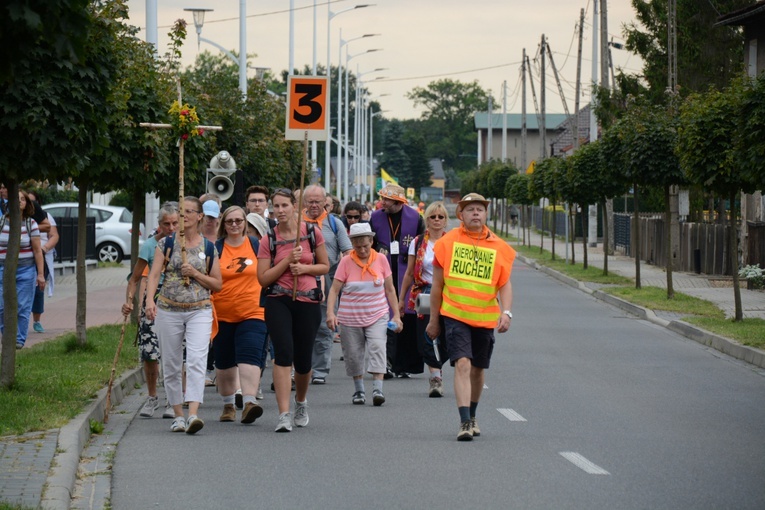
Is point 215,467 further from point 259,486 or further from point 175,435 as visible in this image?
point 175,435

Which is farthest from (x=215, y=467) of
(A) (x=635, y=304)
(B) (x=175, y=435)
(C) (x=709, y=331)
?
(A) (x=635, y=304)

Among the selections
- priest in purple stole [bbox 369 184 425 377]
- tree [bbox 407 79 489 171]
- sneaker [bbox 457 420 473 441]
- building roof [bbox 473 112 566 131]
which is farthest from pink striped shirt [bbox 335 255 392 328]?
tree [bbox 407 79 489 171]

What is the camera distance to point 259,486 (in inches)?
314

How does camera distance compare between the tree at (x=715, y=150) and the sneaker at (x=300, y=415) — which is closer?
the sneaker at (x=300, y=415)

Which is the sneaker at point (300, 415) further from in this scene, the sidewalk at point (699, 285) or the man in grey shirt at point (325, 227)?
the sidewalk at point (699, 285)

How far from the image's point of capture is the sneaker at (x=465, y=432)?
9.69 meters

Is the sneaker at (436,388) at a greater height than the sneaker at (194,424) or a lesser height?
lesser

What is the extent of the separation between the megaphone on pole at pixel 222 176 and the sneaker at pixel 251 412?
10.0 metres

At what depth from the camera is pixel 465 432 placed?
9.69 m

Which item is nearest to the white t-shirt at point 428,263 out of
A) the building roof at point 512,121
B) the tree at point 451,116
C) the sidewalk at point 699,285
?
the sidewalk at point 699,285

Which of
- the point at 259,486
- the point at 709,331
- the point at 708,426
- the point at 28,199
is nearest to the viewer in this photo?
the point at 259,486

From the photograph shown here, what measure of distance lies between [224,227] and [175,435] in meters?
1.75

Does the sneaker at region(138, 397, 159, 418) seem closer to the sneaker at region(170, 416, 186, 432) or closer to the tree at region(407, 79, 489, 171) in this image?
the sneaker at region(170, 416, 186, 432)

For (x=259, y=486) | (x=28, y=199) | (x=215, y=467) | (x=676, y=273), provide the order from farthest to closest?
(x=676, y=273) → (x=28, y=199) → (x=215, y=467) → (x=259, y=486)
